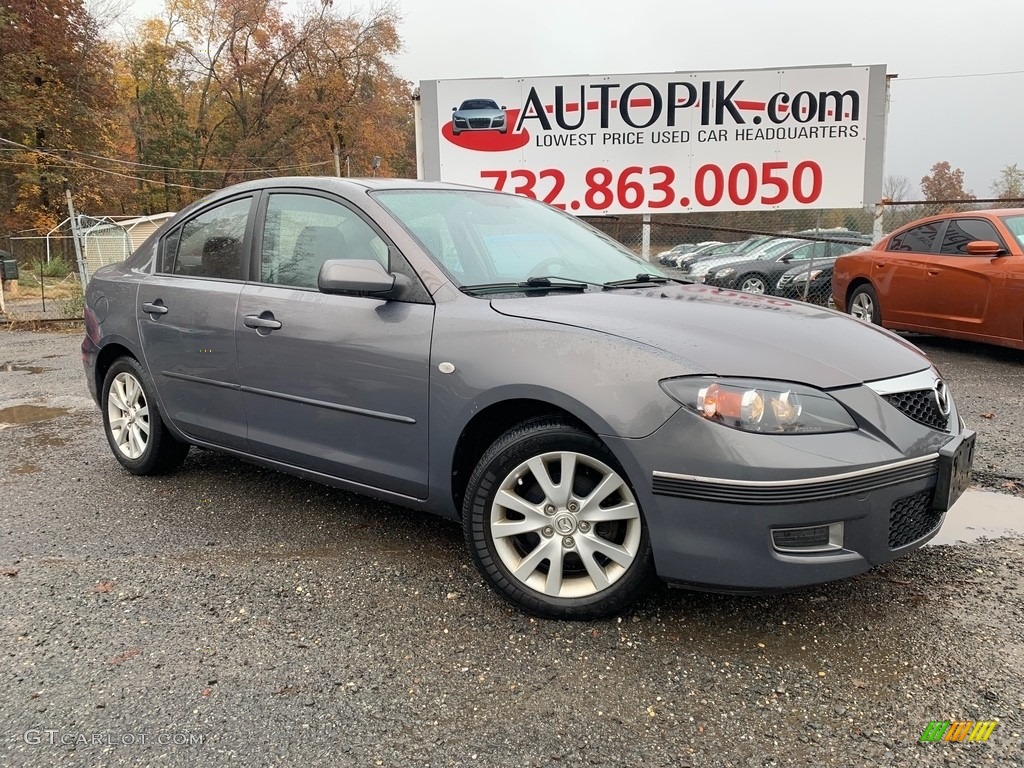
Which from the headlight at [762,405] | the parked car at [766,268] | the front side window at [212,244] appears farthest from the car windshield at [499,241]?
the parked car at [766,268]

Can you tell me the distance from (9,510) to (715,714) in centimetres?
364

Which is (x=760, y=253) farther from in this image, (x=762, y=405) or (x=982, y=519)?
(x=762, y=405)

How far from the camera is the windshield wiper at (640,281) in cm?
334

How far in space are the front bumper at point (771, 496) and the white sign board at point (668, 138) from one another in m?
9.32

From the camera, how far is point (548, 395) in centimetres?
257

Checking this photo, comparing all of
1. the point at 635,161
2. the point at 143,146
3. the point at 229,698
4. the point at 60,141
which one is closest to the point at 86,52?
the point at 60,141

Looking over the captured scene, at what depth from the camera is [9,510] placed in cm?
396

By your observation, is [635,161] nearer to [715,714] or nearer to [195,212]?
[195,212]

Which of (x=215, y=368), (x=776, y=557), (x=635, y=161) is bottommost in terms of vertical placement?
(x=776, y=557)

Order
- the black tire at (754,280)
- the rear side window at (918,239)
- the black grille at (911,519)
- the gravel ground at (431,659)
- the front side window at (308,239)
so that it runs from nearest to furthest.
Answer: the gravel ground at (431,659), the black grille at (911,519), the front side window at (308,239), the rear side window at (918,239), the black tire at (754,280)

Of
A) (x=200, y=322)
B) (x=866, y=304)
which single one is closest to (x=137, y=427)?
(x=200, y=322)

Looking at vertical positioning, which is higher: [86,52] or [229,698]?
[86,52]

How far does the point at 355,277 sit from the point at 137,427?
219 cm

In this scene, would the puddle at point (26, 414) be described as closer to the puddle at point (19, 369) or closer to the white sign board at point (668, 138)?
the puddle at point (19, 369)
